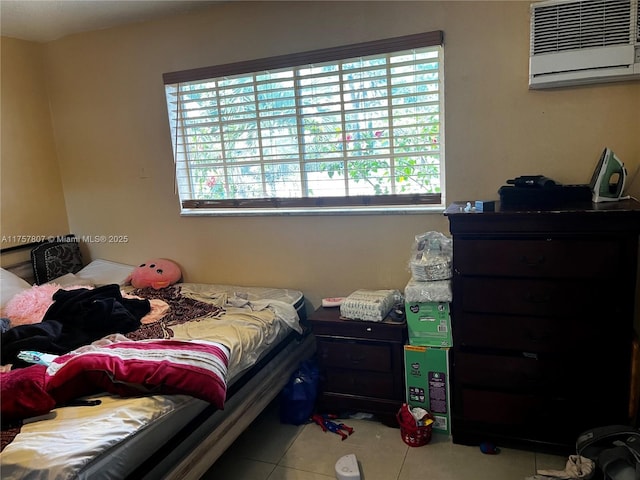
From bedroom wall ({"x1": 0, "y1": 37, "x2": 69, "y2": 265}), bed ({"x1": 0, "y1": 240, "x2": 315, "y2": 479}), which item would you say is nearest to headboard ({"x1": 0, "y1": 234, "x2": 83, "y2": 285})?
bedroom wall ({"x1": 0, "y1": 37, "x2": 69, "y2": 265})

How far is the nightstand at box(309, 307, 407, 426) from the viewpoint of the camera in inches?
93.9

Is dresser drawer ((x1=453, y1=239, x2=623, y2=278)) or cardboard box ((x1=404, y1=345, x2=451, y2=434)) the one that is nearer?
dresser drawer ((x1=453, y1=239, x2=623, y2=278))

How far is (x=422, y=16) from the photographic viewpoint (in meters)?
2.45

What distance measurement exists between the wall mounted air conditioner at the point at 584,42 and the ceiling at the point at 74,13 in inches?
75.4

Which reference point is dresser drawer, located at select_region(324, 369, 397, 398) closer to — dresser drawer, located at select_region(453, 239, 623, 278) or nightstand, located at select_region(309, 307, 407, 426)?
nightstand, located at select_region(309, 307, 407, 426)

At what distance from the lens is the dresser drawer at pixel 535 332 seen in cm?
194

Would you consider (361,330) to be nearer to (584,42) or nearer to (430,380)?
(430,380)

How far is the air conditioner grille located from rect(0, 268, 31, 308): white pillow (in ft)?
10.8

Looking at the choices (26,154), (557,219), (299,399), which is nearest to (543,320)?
(557,219)

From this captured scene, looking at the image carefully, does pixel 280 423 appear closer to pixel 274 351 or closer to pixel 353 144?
pixel 274 351

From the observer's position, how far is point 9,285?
2.95 metres

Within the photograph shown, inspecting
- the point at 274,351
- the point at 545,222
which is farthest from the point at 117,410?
the point at 545,222

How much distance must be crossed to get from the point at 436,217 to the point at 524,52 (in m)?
0.94

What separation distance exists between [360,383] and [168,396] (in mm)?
1119
